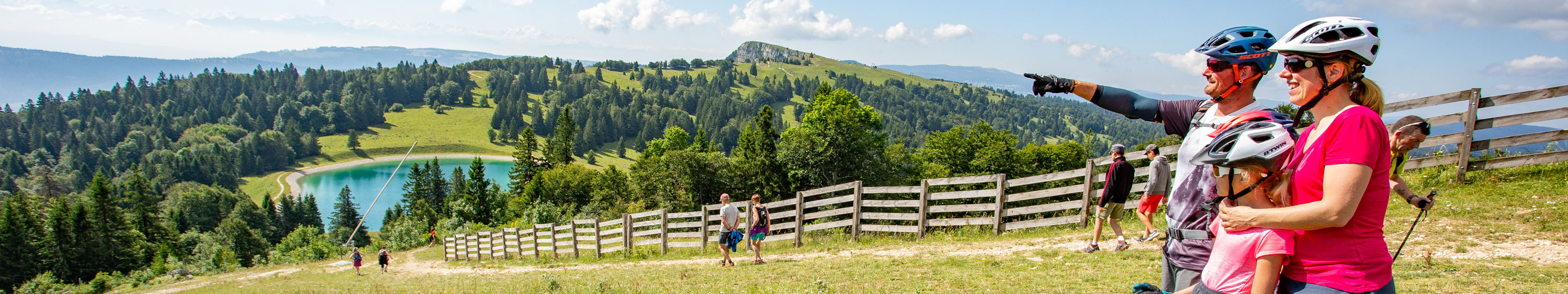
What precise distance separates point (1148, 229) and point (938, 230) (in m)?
4.42

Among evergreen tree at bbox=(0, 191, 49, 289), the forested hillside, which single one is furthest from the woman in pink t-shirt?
evergreen tree at bbox=(0, 191, 49, 289)

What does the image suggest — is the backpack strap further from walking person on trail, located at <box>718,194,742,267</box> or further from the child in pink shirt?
walking person on trail, located at <box>718,194,742,267</box>

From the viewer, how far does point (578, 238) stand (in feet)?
59.0

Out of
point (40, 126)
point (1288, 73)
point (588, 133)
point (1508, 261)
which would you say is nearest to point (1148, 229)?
point (1508, 261)

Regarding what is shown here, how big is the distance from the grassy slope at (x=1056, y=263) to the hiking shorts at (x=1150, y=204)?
1.56 ft

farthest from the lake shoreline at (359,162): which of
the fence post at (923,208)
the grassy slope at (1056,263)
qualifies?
the fence post at (923,208)

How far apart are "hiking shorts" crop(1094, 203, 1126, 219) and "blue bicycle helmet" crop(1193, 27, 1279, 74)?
5.75 meters

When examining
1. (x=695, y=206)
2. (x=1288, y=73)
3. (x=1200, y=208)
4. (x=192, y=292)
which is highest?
(x=1288, y=73)

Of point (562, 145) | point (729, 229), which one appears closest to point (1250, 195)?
point (729, 229)

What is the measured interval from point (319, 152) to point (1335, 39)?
190m

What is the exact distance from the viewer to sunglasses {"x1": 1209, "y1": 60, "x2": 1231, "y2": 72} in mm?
2838

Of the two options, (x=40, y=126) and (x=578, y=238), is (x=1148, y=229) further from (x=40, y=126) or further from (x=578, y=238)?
(x=40, y=126)

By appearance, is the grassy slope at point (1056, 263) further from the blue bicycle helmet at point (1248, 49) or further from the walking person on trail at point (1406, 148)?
the blue bicycle helmet at point (1248, 49)

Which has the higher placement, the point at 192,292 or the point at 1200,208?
the point at 1200,208
